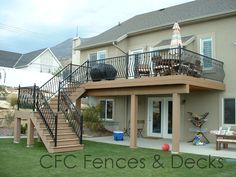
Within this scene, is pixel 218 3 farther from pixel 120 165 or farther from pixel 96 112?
pixel 120 165

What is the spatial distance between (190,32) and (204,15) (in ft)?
3.73

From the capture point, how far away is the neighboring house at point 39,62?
138ft

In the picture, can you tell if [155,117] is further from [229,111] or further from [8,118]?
[8,118]

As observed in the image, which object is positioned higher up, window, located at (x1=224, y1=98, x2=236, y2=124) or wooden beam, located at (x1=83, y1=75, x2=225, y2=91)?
wooden beam, located at (x1=83, y1=75, x2=225, y2=91)

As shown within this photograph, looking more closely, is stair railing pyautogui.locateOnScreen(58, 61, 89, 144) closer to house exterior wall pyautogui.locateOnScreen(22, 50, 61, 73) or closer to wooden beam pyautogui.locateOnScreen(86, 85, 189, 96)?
wooden beam pyautogui.locateOnScreen(86, 85, 189, 96)

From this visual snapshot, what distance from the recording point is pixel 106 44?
1956 cm

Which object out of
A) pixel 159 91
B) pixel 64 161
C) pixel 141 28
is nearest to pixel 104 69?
pixel 159 91

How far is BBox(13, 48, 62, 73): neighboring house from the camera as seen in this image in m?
41.9

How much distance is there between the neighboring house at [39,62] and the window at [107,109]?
23.5 meters

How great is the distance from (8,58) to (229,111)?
3632 centimetres

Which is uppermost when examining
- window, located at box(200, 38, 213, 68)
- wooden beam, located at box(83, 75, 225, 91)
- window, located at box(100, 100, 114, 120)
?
window, located at box(200, 38, 213, 68)

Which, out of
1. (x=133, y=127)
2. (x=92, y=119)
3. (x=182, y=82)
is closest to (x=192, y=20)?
(x=182, y=82)

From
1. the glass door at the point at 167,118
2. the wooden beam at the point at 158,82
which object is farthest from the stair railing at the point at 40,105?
the glass door at the point at 167,118

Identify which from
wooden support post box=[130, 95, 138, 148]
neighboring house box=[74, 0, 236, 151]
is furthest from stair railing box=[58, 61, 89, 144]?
wooden support post box=[130, 95, 138, 148]
